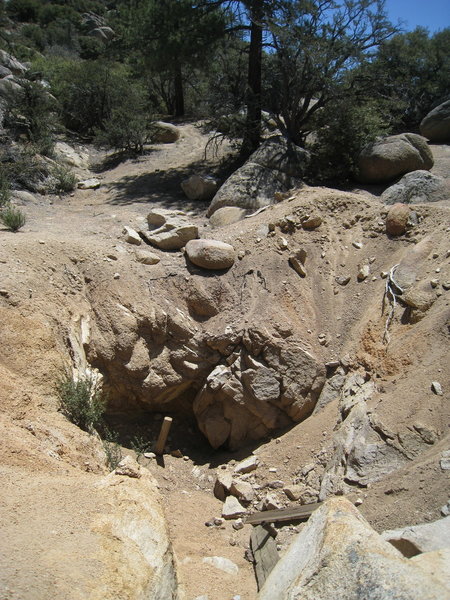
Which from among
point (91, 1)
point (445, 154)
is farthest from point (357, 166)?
point (91, 1)

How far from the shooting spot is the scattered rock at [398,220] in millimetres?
6762

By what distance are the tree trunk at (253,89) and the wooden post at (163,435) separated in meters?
6.38

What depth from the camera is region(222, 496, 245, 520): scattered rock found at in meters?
5.33

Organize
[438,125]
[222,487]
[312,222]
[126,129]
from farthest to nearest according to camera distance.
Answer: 1. [126,129]
2. [438,125]
3. [312,222]
4. [222,487]

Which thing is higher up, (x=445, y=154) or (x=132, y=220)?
(x=445, y=154)

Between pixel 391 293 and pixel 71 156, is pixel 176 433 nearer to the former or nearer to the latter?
pixel 391 293

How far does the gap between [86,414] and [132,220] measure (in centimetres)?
352

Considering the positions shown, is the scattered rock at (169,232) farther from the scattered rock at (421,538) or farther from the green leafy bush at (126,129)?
the green leafy bush at (126,129)

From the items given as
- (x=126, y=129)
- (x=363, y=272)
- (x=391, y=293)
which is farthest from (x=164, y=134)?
(x=391, y=293)

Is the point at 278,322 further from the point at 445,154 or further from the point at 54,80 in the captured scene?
the point at 54,80

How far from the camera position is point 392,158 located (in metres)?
8.92

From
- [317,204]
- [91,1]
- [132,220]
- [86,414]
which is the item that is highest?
[91,1]

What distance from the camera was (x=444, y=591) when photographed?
2.30 meters

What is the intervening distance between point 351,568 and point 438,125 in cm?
1169
